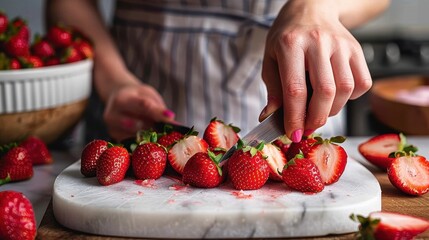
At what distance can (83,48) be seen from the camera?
4.80ft

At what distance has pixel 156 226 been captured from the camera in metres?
0.90

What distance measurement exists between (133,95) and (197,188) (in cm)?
48

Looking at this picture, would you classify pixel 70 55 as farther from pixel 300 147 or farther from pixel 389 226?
pixel 389 226

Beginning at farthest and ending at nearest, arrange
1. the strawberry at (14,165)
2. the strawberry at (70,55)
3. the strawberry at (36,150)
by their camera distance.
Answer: the strawberry at (70,55) → the strawberry at (36,150) → the strawberry at (14,165)

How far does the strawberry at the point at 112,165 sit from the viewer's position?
1.00 m

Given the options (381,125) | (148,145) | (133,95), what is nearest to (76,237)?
(148,145)

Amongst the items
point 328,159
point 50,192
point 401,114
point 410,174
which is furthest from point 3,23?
point 401,114

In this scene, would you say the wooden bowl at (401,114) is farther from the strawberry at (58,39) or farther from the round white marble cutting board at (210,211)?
the strawberry at (58,39)

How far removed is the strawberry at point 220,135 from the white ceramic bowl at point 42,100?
39 cm

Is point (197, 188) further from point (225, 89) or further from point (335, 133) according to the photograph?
point (335, 133)

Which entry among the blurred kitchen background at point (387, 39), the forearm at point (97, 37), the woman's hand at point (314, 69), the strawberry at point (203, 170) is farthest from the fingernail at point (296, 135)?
the blurred kitchen background at point (387, 39)

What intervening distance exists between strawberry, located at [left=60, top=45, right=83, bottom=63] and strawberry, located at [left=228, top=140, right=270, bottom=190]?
557mm

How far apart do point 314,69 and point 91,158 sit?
367mm

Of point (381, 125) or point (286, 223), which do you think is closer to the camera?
point (286, 223)
